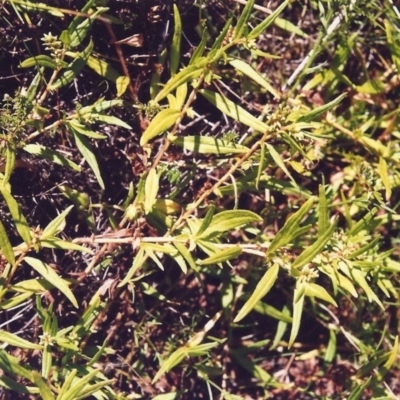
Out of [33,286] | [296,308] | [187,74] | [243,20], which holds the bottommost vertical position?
[33,286]

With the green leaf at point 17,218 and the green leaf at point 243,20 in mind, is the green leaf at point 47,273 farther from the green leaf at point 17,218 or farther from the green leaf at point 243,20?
the green leaf at point 243,20

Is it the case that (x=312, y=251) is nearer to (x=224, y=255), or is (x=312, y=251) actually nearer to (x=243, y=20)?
(x=224, y=255)

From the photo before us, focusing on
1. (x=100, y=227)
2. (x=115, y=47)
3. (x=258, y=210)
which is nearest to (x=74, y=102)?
(x=115, y=47)

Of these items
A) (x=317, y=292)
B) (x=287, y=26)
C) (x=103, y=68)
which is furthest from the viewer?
(x=287, y=26)

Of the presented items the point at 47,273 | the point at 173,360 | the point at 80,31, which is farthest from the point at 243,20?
the point at 173,360

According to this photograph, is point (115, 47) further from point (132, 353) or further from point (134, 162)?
point (132, 353)

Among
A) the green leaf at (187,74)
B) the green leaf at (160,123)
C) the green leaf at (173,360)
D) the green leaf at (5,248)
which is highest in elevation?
the green leaf at (187,74)

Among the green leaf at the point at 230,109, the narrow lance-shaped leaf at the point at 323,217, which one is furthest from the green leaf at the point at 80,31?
the narrow lance-shaped leaf at the point at 323,217
